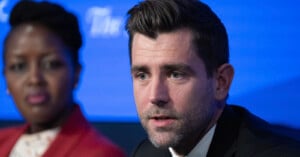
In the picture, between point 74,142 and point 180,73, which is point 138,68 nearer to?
point 180,73

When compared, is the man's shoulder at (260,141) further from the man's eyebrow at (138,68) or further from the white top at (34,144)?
the white top at (34,144)

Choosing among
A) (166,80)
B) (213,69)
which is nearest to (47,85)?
(166,80)

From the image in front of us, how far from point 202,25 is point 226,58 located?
0.38 ft

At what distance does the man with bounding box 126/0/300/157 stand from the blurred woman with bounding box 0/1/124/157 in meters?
0.13

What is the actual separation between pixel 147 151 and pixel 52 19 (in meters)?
0.53

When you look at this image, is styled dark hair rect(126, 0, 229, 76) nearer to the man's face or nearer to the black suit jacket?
the man's face

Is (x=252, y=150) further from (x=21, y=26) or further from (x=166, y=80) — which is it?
(x=21, y=26)

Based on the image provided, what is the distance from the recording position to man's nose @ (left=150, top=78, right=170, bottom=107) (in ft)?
2.85

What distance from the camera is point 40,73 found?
0.81m

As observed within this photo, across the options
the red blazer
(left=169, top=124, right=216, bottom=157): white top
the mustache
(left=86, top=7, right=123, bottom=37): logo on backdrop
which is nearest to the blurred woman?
the red blazer

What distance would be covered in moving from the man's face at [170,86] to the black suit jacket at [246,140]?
0.12 metres

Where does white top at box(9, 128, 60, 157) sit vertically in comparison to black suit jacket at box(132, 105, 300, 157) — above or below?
above

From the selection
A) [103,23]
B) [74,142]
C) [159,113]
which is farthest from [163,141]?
[103,23]

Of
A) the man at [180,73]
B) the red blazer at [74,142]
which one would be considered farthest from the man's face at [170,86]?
the red blazer at [74,142]
